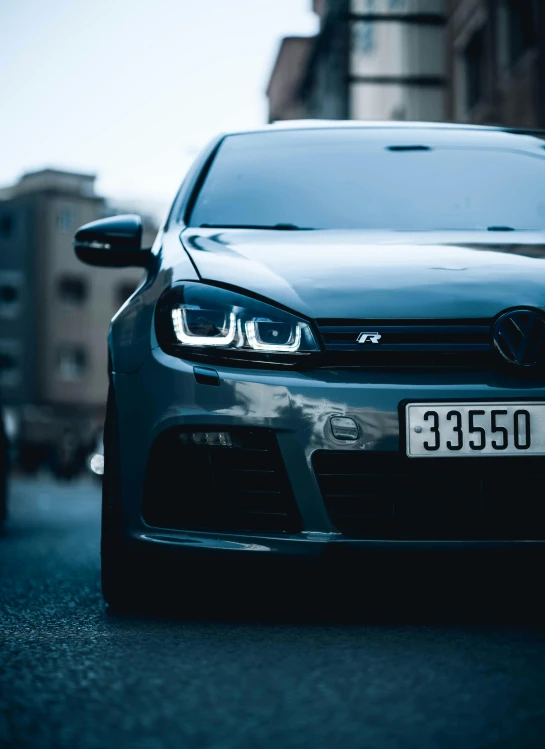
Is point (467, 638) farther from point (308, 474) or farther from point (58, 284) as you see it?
point (58, 284)

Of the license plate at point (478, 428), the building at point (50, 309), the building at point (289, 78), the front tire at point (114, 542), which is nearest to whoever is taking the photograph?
the license plate at point (478, 428)

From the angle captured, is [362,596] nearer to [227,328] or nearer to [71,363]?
[227,328]

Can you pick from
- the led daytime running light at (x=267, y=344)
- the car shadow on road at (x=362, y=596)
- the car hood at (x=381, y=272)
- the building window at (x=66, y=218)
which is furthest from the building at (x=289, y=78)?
the led daytime running light at (x=267, y=344)

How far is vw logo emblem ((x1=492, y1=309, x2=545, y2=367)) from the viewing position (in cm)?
314

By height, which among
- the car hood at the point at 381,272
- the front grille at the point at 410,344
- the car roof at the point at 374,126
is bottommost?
the front grille at the point at 410,344

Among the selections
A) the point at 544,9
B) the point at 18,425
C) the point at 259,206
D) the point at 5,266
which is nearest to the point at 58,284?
the point at 5,266

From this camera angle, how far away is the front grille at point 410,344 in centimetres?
314

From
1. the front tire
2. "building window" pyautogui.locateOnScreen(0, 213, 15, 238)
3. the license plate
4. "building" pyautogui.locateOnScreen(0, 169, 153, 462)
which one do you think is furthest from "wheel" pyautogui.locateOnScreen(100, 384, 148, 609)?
"building window" pyautogui.locateOnScreen(0, 213, 15, 238)

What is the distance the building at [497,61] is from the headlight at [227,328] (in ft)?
48.7

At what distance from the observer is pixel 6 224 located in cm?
5744

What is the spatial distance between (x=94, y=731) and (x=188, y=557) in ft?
3.73

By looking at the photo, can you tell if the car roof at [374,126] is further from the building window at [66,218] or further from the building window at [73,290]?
the building window at [66,218]

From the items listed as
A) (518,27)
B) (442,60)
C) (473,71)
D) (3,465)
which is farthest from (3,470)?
(442,60)

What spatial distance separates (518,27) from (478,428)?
56.0 feet
